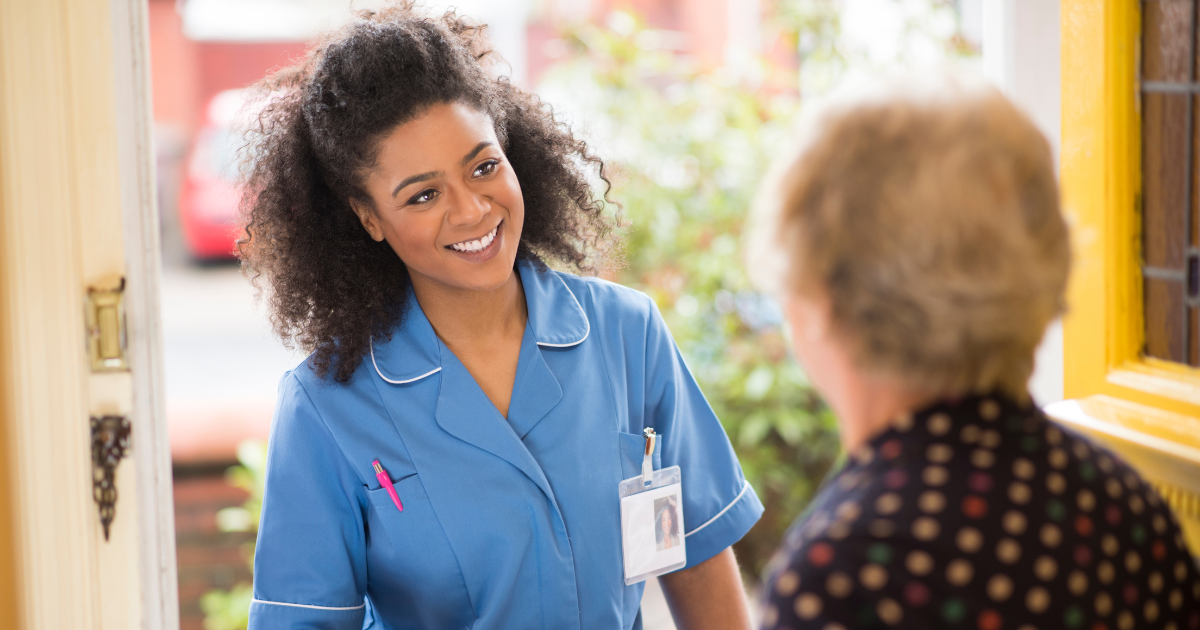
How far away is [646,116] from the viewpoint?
3475 millimetres

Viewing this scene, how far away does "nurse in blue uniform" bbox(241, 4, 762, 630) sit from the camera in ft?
4.45

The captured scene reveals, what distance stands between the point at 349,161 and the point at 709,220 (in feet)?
7.16

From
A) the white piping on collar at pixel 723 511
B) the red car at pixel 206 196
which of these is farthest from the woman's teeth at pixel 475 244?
the red car at pixel 206 196

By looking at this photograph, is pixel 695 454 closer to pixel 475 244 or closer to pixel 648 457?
pixel 648 457

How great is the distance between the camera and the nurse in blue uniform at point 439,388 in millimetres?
1356

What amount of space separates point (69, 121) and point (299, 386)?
61 cm

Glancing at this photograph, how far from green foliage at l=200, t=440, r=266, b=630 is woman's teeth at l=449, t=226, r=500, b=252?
195 centimetres

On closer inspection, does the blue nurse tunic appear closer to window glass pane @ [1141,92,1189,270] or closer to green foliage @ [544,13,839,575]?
window glass pane @ [1141,92,1189,270]

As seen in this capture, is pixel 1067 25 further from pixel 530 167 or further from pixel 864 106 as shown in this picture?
pixel 530 167

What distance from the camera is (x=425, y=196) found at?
4.65ft

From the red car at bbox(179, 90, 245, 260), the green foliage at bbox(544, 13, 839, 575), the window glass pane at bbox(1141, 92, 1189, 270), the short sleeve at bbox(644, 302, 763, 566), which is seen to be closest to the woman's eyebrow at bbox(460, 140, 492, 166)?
the short sleeve at bbox(644, 302, 763, 566)

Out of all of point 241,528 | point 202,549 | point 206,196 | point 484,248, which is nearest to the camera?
point 484,248

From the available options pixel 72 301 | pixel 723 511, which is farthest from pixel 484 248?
pixel 72 301

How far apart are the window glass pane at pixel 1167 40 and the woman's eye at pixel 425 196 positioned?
3.18ft
